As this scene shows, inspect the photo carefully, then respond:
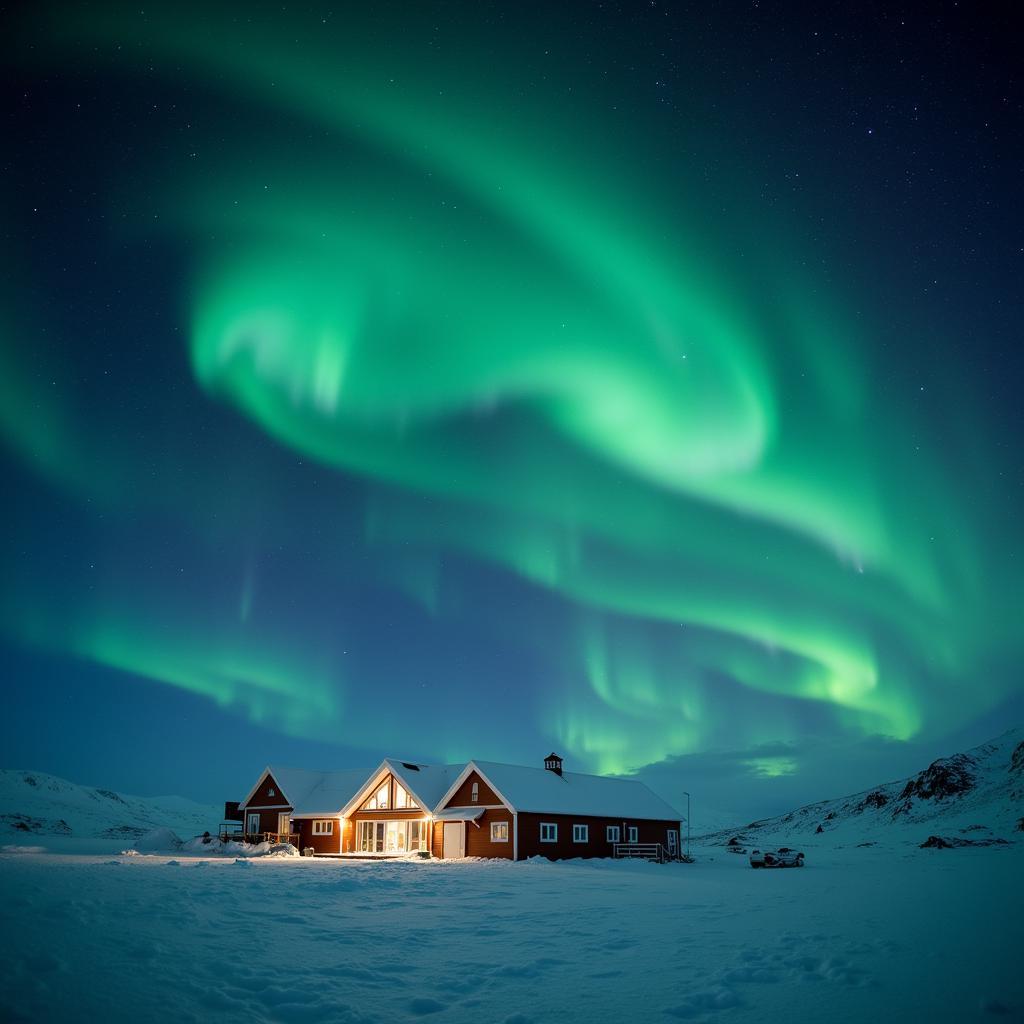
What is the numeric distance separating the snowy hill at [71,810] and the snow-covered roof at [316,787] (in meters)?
44.4

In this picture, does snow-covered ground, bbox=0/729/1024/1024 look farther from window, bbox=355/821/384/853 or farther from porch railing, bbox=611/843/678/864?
window, bbox=355/821/384/853

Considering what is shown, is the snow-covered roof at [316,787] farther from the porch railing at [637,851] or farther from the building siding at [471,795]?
the porch railing at [637,851]

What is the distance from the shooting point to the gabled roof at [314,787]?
56312 mm

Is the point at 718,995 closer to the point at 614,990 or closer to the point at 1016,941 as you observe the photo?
the point at 614,990

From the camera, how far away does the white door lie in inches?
1890

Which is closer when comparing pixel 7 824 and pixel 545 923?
pixel 545 923

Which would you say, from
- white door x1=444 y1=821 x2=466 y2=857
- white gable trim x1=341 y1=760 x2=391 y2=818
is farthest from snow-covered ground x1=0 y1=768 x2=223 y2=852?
white door x1=444 y1=821 x2=466 y2=857

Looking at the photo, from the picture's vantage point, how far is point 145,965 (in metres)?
11.2

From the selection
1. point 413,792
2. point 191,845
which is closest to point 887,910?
point 413,792

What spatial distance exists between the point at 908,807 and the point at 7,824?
118 metres

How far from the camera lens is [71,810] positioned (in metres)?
125

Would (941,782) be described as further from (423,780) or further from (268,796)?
(268,796)

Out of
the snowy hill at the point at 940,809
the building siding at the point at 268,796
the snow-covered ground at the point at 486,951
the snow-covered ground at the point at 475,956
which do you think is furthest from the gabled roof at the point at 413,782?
the snowy hill at the point at 940,809

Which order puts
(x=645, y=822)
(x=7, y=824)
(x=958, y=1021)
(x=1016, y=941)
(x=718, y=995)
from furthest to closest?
1. (x=7, y=824)
2. (x=645, y=822)
3. (x=1016, y=941)
4. (x=718, y=995)
5. (x=958, y=1021)
